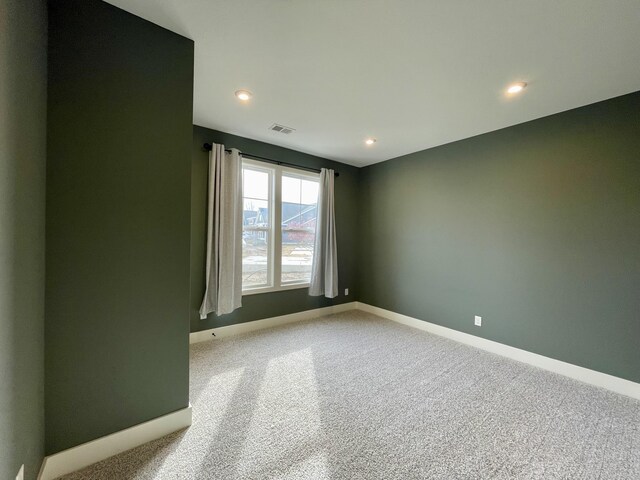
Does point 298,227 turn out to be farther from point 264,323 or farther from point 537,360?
point 537,360

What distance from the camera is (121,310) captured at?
1.47m

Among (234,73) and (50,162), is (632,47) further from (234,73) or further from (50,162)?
(50,162)

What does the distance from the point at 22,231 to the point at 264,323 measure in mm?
2815

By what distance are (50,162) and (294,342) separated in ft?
8.62

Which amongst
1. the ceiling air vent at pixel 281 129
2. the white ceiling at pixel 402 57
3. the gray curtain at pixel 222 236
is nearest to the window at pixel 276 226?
the gray curtain at pixel 222 236

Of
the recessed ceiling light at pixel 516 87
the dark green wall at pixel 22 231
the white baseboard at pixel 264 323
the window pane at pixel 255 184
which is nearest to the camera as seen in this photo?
the dark green wall at pixel 22 231

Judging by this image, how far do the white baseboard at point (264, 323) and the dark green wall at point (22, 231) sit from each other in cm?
179

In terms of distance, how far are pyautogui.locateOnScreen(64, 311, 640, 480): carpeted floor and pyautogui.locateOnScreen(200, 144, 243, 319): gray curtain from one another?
0.58 m

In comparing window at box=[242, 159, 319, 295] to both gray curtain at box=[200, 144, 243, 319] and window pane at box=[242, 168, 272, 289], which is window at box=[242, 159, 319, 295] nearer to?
window pane at box=[242, 168, 272, 289]

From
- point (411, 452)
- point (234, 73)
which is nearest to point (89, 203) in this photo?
point (234, 73)

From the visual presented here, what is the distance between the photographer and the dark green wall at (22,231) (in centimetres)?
90

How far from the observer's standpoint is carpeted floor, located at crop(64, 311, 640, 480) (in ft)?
4.66

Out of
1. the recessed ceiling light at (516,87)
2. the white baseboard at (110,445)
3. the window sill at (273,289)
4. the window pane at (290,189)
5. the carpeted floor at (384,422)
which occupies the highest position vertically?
the recessed ceiling light at (516,87)

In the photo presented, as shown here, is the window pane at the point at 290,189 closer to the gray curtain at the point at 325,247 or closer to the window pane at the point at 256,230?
the window pane at the point at 256,230
